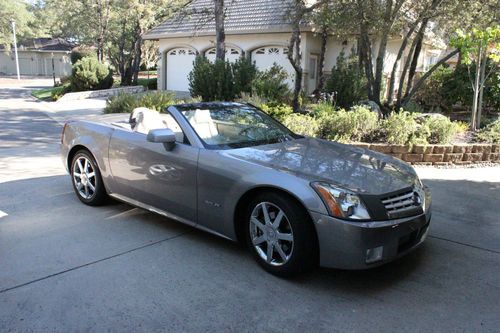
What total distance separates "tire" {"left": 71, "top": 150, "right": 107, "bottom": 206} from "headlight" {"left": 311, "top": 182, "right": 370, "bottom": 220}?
3.01m

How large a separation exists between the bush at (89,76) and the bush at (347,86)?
572 inches

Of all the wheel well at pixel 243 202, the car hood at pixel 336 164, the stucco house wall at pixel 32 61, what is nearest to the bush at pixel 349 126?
the car hood at pixel 336 164

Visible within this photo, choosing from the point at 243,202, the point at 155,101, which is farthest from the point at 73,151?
the point at 155,101

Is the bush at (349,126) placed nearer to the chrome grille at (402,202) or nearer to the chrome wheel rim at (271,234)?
the chrome grille at (402,202)

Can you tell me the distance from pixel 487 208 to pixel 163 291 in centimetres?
452

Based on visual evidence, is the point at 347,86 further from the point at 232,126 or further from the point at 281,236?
the point at 281,236

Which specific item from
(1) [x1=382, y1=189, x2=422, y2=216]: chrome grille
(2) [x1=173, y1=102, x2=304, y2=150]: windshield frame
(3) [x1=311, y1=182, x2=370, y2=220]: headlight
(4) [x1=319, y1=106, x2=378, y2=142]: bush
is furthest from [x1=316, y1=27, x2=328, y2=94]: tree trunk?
(3) [x1=311, y1=182, x2=370, y2=220]: headlight

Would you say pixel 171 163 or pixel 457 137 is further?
pixel 457 137

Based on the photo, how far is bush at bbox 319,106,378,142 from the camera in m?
9.08

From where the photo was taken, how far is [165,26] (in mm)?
27297

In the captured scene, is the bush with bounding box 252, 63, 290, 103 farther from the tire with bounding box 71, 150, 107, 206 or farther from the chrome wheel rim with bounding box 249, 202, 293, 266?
the chrome wheel rim with bounding box 249, 202, 293, 266

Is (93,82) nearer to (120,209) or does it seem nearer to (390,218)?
(120,209)

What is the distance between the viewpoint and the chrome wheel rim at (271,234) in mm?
3762

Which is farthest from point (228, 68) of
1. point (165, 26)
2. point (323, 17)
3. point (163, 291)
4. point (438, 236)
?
point (165, 26)
